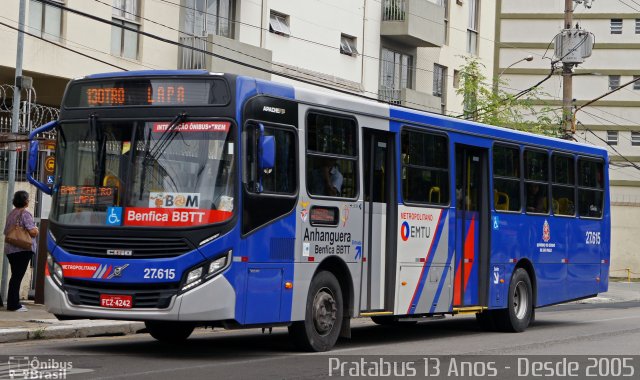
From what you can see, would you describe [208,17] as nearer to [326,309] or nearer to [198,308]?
[326,309]

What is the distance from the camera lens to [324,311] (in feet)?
47.5

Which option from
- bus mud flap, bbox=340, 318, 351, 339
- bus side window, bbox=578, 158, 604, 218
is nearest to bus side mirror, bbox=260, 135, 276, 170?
bus mud flap, bbox=340, 318, 351, 339

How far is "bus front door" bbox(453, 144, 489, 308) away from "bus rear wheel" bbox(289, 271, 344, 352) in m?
3.43

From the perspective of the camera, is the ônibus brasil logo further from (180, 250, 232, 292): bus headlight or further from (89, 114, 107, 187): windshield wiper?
(89, 114, 107, 187): windshield wiper

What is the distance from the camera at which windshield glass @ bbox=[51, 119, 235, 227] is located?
1291 cm

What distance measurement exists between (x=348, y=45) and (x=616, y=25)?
42479 millimetres

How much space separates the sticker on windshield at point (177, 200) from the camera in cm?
1290

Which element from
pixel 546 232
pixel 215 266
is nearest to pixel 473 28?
pixel 546 232

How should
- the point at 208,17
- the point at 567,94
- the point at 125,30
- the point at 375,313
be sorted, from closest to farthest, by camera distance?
the point at 375,313 < the point at 125,30 < the point at 208,17 < the point at 567,94

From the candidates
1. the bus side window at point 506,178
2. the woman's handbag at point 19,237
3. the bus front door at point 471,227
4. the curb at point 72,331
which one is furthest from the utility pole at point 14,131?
the bus side window at point 506,178

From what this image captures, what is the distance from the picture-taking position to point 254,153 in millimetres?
13164

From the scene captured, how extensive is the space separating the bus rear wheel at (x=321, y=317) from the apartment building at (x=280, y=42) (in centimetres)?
1174

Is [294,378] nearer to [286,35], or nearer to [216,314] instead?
[216,314]

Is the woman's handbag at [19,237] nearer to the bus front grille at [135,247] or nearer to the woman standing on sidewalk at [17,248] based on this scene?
the woman standing on sidewalk at [17,248]
